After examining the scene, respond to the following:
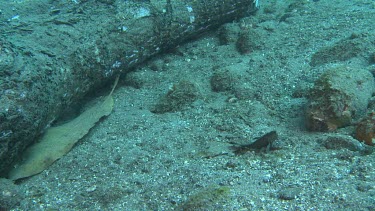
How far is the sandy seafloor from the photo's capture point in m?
2.32

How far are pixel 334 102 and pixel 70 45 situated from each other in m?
2.96

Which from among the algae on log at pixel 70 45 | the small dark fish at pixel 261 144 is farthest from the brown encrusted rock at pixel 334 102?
the algae on log at pixel 70 45

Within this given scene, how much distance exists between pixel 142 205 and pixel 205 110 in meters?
1.51

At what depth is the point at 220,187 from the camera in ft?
7.83

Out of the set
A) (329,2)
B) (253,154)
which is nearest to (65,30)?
(253,154)

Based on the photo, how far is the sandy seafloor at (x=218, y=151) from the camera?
91.2 inches

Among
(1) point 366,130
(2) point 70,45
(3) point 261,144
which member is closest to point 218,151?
(3) point 261,144

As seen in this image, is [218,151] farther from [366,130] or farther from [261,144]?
[366,130]

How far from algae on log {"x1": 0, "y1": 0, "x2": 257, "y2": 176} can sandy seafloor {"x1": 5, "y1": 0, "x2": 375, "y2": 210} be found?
0.39 meters

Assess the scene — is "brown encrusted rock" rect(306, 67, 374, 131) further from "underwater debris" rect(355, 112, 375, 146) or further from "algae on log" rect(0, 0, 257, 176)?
"algae on log" rect(0, 0, 257, 176)

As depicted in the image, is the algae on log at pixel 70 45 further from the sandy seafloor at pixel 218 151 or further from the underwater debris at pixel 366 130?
the underwater debris at pixel 366 130

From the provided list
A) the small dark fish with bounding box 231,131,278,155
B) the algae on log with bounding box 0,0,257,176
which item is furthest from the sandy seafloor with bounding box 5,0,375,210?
the algae on log with bounding box 0,0,257,176

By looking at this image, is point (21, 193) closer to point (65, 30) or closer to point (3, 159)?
point (3, 159)

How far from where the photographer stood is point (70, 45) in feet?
12.0
